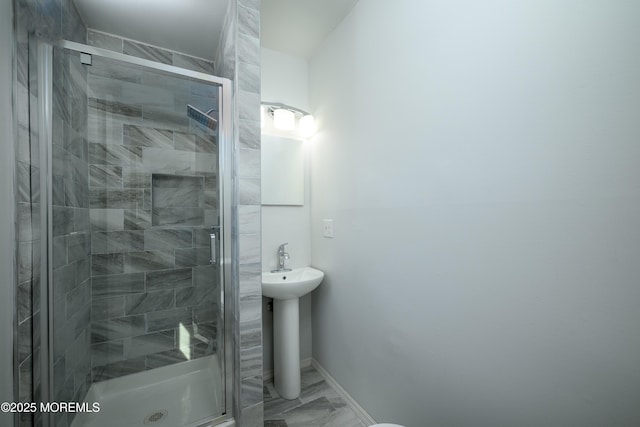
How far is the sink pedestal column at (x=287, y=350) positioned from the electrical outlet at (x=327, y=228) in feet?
1.65

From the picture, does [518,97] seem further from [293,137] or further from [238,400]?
[238,400]

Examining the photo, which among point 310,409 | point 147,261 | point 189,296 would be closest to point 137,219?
point 147,261

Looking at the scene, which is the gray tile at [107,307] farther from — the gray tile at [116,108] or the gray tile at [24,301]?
the gray tile at [116,108]

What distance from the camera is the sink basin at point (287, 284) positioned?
152 centimetres

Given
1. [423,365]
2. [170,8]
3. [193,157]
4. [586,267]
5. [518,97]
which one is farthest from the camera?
[193,157]

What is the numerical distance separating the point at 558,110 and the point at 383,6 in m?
1.06

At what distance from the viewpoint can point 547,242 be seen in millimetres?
715

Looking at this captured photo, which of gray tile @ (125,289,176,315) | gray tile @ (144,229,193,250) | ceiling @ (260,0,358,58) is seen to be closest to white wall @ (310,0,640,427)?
ceiling @ (260,0,358,58)

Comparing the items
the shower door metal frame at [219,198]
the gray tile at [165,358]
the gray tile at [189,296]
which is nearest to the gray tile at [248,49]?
the shower door metal frame at [219,198]

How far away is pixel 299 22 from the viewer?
1613mm

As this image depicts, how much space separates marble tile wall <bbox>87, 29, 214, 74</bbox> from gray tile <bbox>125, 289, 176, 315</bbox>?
165 centimetres

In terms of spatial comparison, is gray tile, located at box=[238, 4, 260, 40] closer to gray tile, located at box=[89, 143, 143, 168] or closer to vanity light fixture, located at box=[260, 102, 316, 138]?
vanity light fixture, located at box=[260, 102, 316, 138]

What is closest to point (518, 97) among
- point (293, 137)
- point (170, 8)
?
point (293, 137)

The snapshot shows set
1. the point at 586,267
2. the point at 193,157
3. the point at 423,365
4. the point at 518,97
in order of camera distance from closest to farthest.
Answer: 1. the point at 586,267
2. the point at 518,97
3. the point at 423,365
4. the point at 193,157
